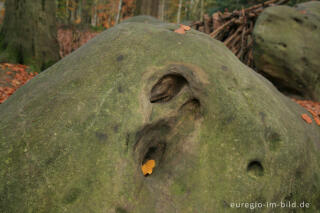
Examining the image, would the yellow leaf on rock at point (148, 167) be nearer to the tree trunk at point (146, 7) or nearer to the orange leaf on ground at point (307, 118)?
the orange leaf on ground at point (307, 118)

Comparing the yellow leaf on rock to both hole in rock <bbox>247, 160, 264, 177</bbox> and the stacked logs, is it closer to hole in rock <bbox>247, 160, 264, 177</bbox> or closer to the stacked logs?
hole in rock <bbox>247, 160, 264, 177</bbox>

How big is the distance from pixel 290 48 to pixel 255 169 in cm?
460

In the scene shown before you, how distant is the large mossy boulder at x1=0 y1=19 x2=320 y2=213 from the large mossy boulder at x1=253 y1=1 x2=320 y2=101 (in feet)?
12.1

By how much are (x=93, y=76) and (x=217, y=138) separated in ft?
3.77

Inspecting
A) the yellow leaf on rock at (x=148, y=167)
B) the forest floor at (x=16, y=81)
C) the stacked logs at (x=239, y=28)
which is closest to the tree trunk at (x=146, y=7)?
the stacked logs at (x=239, y=28)

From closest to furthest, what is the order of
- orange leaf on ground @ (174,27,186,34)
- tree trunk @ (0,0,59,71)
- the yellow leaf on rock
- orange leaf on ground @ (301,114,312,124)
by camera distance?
1. the yellow leaf on rock
2. orange leaf on ground @ (174,27,186,34)
3. orange leaf on ground @ (301,114,312,124)
4. tree trunk @ (0,0,59,71)

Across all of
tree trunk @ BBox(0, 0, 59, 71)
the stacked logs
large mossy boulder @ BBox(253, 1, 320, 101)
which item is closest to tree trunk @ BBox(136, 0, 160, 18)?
the stacked logs

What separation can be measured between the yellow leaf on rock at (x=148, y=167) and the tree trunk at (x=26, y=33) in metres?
4.79

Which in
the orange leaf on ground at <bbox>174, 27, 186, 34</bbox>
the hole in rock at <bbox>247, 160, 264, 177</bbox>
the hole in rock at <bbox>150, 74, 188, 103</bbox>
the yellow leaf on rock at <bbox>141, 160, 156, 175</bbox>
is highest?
the orange leaf on ground at <bbox>174, 27, 186, 34</bbox>

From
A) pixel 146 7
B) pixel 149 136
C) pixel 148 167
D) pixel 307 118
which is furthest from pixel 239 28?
pixel 148 167

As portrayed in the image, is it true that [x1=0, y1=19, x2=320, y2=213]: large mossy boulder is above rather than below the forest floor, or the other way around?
above

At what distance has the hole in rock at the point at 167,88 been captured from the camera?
2.05 meters

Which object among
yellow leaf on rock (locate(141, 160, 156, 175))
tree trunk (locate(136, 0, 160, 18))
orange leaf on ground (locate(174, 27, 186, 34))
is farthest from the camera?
tree trunk (locate(136, 0, 160, 18))

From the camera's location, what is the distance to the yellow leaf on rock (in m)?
1.85
